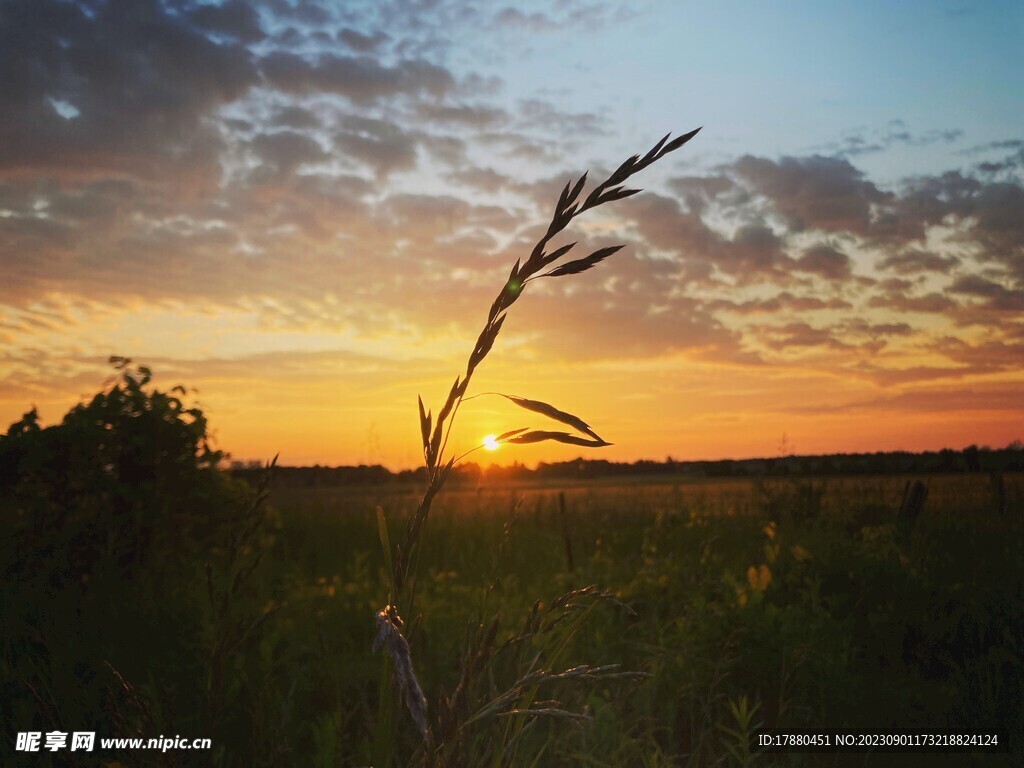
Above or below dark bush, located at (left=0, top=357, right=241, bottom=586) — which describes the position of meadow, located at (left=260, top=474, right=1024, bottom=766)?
below

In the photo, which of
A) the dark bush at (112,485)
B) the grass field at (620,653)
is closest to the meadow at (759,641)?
the grass field at (620,653)

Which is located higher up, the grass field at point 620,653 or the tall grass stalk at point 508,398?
the tall grass stalk at point 508,398

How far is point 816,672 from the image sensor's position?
4469 mm

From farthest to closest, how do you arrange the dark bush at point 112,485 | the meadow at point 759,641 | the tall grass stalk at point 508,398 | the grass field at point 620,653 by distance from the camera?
the dark bush at point 112,485
the meadow at point 759,641
the grass field at point 620,653
the tall grass stalk at point 508,398

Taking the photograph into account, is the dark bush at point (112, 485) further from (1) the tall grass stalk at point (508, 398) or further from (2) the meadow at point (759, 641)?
(1) the tall grass stalk at point (508, 398)

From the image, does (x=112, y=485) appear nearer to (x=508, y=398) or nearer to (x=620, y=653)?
(x=620, y=653)

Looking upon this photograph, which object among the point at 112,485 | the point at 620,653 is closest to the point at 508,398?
the point at 620,653

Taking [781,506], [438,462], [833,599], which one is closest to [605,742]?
[438,462]

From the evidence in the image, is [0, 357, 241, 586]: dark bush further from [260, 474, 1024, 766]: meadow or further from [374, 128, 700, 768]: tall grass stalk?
[374, 128, 700, 768]: tall grass stalk

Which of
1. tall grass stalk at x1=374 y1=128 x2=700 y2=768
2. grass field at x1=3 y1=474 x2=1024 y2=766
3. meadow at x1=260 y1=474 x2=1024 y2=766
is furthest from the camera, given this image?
meadow at x1=260 y1=474 x2=1024 y2=766

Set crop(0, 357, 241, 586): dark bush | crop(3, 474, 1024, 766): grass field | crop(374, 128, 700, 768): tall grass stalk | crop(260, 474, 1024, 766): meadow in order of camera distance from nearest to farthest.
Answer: crop(374, 128, 700, 768): tall grass stalk
crop(3, 474, 1024, 766): grass field
crop(260, 474, 1024, 766): meadow
crop(0, 357, 241, 586): dark bush

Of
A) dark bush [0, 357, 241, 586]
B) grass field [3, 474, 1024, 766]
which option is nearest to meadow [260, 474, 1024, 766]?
grass field [3, 474, 1024, 766]

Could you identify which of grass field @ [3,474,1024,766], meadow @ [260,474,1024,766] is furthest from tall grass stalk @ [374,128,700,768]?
meadow @ [260,474,1024,766]

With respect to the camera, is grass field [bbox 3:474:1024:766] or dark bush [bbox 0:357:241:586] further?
dark bush [bbox 0:357:241:586]
